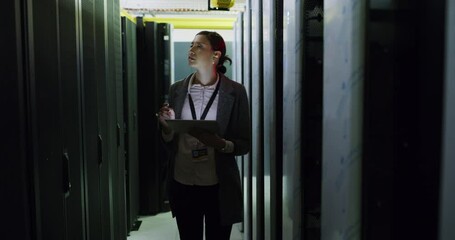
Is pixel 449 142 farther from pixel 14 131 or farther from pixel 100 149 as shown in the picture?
pixel 100 149

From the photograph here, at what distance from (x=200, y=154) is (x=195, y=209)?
0.31m

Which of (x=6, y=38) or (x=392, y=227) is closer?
(x=392, y=227)

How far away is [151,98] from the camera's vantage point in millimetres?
4566

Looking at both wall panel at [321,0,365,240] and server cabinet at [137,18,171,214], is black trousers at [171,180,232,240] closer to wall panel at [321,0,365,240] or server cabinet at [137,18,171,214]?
wall panel at [321,0,365,240]

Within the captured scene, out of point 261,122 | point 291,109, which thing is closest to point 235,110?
point 261,122

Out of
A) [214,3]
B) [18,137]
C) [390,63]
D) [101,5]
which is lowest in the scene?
[18,137]

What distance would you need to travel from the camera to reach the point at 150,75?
179 inches

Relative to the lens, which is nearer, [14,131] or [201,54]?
[14,131]

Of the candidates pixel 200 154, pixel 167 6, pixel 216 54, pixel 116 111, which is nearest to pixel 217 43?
pixel 216 54

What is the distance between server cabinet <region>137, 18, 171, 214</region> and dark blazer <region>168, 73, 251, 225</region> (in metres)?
2.17

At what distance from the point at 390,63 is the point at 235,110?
149 cm

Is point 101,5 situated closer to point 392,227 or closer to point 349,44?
point 349,44

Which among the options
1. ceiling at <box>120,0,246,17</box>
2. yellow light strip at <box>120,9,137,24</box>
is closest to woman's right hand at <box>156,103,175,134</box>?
yellow light strip at <box>120,9,137,24</box>

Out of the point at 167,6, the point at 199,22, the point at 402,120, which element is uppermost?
the point at 167,6
